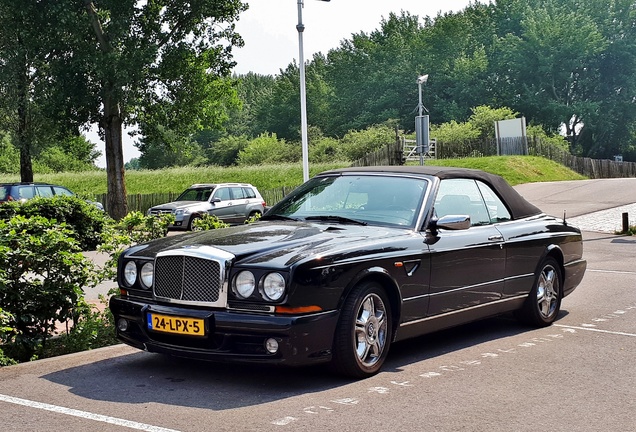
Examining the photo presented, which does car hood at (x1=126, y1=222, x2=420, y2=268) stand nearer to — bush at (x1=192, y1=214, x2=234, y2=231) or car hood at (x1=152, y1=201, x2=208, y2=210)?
bush at (x1=192, y1=214, x2=234, y2=231)

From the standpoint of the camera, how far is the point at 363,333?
20.2 ft

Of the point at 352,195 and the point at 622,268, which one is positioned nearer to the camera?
the point at 352,195

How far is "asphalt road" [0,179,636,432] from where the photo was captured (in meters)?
5.04

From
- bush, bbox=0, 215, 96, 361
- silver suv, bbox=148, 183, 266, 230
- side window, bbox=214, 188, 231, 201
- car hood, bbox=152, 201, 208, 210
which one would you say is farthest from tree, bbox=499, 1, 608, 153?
bush, bbox=0, 215, 96, 361

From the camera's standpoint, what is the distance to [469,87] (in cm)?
9181

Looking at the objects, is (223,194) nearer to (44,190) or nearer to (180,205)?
(180,205)

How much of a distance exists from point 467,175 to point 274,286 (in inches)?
117

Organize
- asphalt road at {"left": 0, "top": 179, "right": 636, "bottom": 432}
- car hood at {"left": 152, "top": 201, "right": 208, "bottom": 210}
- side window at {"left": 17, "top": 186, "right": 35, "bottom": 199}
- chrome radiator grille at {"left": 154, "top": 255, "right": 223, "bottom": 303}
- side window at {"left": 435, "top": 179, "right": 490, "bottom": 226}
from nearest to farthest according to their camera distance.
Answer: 1. asphalt road at {"left": 0, "top": 179, "right": 636, "bottom": 432}
2. chrome radiator grille at {"left": 154, "top": 255, "right": 223, "bottom": 303}
3. side window at {"left": 435, "top": 179, "right": 490, "bottom": 226}
4. side window at {"left": 17, "top": 186, "right": 35, "bottom": 199}
5. car hood at {"left": 152, "top": 201, "right": 208, "bottom": 210}

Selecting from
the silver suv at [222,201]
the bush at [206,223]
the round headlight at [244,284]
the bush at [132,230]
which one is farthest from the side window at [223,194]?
the round headlight at [244,284]

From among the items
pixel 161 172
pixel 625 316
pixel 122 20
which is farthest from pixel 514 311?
pixel 161 172

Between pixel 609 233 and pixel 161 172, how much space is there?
41.7 meters

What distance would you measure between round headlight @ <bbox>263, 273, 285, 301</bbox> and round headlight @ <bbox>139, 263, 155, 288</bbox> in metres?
1.06

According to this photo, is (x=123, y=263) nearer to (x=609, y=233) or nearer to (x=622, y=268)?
(x=622, y=268)

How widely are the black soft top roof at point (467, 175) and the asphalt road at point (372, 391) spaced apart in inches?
50.0
